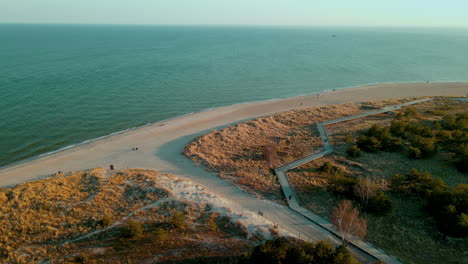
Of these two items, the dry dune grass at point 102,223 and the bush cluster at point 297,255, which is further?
the dry dune grass at point 102,223

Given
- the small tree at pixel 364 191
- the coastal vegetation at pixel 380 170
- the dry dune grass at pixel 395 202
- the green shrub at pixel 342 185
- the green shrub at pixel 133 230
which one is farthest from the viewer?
the green shrub at pixel 342 185

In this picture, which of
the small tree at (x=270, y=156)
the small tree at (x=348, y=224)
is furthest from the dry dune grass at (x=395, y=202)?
A: the small tree at (x=270, y=156)

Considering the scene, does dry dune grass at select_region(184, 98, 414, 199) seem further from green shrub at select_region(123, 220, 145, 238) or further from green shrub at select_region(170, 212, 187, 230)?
green shrub at select_region(123, 220, 145, 238)

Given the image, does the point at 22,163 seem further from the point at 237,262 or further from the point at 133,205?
the point at 237,262

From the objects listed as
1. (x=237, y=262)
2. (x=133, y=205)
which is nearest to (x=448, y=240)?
(x=237, y=262)

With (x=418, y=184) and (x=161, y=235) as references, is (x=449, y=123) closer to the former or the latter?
(x=418, y=184)

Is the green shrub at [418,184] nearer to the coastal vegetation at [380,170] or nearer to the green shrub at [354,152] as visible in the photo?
the coastal vegetation at [380,170]

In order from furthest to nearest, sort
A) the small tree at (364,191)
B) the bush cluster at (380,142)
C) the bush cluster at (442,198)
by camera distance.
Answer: the bush cluster at (380,142) → the small tree at (364,191) → the bush cluster at (442,198)

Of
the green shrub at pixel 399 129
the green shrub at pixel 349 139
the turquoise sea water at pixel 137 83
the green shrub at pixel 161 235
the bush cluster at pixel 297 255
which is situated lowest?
the green shrub at pixel 161 235
